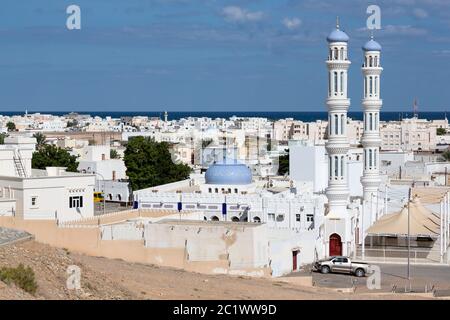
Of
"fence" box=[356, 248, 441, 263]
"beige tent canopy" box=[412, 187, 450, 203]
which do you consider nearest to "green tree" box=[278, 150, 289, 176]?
"beige tent canopy" box=[412, 187, 450, 203]

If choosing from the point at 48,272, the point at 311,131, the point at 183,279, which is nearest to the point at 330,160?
the point at 183,279

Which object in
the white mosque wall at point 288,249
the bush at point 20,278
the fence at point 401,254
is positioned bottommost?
the fence at point 401,254

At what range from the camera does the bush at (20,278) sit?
20.0 m

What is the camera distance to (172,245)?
106ft

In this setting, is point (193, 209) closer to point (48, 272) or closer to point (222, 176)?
point (222, 176)

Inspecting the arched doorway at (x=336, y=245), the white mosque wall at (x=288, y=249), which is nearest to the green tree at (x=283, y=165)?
the arched doorway at (x=336, y=245)

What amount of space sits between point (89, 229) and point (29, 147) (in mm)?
9868

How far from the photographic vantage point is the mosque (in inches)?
1528

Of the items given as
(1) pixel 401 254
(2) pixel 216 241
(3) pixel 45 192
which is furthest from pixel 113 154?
(2) pixel 216 241

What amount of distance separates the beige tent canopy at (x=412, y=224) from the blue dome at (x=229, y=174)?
7928 mm

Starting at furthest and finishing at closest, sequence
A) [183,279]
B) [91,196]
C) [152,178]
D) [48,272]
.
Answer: [152,178]
[91,196]
[183,279]
[48,272]

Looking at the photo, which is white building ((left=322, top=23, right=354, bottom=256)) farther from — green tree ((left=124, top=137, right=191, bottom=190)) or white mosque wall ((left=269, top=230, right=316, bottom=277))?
green tree ((left=124, top=137, right=191, bottom=190))
